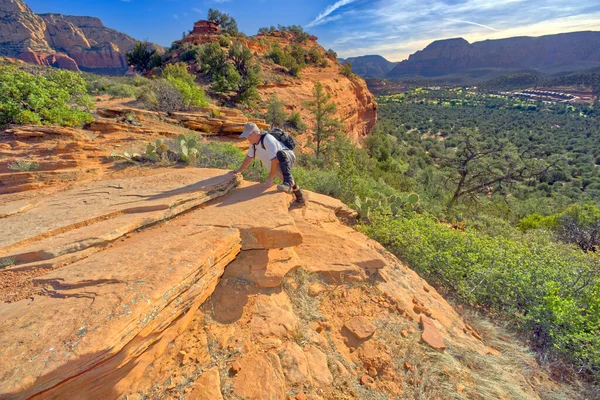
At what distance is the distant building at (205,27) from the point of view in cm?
3158

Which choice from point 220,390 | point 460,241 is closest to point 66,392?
point 220,390

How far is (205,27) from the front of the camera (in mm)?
31797

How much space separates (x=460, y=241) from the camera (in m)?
4.78

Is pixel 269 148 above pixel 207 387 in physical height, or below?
above

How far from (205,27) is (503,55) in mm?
168481

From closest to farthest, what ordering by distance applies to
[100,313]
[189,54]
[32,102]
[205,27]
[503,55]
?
[100,313], [32,102], [189,54], [205,27], [503,55]

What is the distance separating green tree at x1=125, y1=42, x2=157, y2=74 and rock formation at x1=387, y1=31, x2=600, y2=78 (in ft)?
415

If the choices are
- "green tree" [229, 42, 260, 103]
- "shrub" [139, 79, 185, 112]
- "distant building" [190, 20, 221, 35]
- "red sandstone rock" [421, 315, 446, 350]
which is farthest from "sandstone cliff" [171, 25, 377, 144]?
"red sandstone rock" [421, 315, 446, 350]

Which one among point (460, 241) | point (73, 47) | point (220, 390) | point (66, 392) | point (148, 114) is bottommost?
point (460, 241)

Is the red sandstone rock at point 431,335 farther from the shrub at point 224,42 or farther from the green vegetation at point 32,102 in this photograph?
the shrub at point 224,42

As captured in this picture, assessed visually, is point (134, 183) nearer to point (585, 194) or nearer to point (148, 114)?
point (148, 114)

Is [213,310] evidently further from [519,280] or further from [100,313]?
[519,280]

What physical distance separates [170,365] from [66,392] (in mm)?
630

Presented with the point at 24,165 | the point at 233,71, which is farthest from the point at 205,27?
the point at 24,165
